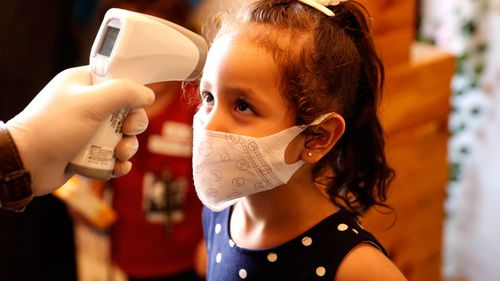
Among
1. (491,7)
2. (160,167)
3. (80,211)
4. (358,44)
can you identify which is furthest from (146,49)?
(491,7)

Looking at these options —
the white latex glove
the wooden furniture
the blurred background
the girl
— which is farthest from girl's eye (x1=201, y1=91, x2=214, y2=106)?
the wooden furniture

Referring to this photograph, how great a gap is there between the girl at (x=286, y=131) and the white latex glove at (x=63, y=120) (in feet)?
0.45

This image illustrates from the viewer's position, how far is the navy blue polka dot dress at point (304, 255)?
3.00 ft

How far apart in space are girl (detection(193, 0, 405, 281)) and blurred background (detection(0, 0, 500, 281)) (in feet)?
0.63

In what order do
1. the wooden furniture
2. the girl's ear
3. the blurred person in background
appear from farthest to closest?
the blurred person in background → the wooden furniture → the girl's ear

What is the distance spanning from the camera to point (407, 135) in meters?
1.51

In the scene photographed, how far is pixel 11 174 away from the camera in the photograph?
82 centimetres

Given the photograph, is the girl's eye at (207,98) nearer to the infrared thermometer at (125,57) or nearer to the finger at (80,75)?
the infrared thermometer at (125,57)

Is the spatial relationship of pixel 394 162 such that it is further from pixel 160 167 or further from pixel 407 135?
pixel 160 167

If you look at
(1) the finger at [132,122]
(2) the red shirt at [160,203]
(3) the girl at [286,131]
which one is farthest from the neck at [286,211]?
(2) the red shirt at [160,203]

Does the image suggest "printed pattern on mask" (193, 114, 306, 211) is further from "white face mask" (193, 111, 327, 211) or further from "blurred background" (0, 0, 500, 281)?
"blurred background" (0, 0, 500, 281)

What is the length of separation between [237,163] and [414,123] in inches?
30.2

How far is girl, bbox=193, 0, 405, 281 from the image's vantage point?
0.88m

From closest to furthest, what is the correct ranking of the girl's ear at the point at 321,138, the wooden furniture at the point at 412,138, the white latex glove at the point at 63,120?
the white latex glove at the point at 63,120 → the girl's ear at the point at 321,138 → the wooden furniture at the point at 412,138
